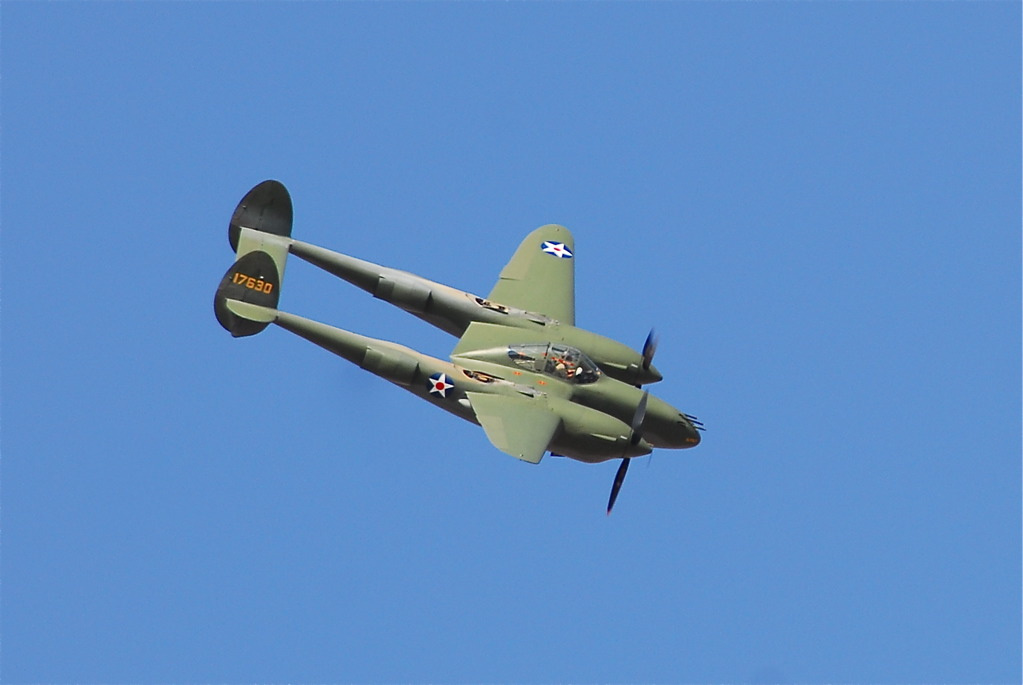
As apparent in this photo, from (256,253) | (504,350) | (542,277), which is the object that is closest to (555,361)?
(504,350)

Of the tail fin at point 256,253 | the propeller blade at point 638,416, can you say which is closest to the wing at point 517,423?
the propeller blade at point 638,416

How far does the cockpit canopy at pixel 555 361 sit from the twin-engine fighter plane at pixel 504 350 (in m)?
0.03

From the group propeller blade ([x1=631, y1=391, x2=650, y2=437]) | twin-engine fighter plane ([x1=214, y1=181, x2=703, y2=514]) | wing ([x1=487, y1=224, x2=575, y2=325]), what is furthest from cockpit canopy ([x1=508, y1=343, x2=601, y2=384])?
wing ([x1=487, y1=224, x2=575, y2=325])

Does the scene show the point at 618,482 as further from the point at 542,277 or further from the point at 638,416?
the point at 542,277

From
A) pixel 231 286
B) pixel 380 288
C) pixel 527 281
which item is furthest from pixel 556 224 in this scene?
pixel 231 286

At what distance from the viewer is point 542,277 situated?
191 feet

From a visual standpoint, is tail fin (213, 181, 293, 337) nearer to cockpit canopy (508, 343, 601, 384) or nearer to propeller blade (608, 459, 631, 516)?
cockpit canopy (508, 343, 601, 384)

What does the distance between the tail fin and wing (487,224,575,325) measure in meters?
7.05

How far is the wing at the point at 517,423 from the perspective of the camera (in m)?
50.4

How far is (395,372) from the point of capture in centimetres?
5266

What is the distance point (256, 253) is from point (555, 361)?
9516 millimetres

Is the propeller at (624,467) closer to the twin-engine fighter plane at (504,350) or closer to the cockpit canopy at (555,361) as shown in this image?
the twin-engine fighter plane at (504,350)

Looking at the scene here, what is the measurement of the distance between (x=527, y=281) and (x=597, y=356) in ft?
13.3

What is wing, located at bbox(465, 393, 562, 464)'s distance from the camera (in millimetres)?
50434
